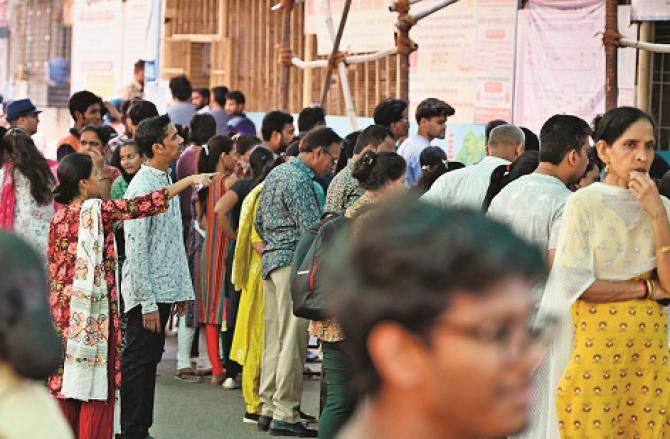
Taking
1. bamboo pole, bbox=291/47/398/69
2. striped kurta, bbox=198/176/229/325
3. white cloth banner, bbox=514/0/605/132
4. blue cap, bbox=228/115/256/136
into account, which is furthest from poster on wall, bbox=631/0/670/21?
striped kurta, bbox=198/176/229/325

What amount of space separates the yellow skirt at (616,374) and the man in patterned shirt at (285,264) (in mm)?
3149

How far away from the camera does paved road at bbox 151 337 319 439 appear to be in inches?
352

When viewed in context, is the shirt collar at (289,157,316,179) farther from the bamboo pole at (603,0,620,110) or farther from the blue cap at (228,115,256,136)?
the blue cap at (228,115,256,136)

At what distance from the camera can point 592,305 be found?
5609 millimetres

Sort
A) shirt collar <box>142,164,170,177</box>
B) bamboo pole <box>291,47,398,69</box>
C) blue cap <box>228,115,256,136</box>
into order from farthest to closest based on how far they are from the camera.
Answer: bamboo pole <box>291,47,398,69</box>, blue cap <box>228,115,256,136</box>, shirt collar <box>142,164,170,177</box>

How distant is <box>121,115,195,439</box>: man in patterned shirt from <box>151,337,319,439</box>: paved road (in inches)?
30.0

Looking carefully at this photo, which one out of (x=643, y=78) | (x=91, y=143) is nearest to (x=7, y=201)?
(x=91, y=143)

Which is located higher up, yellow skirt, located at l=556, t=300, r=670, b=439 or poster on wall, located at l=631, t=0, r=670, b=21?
poster on wall, located at l=631, t=0, r=670, b=21

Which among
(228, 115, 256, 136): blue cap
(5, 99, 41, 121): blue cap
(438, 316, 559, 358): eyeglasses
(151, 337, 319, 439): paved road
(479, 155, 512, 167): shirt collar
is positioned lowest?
(151, 337, 319, 439): paved road

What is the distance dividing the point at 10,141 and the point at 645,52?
7.03 m

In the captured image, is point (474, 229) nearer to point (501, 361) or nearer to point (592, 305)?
point (501, 361)

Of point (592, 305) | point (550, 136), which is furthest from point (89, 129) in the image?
point (592, 305)

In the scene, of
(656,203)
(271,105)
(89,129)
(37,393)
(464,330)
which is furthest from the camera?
(271,105)

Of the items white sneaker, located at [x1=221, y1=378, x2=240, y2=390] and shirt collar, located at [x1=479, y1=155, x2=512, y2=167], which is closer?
shirt collar, located at [x1=479, y1=155, x2=512, y2=167]
